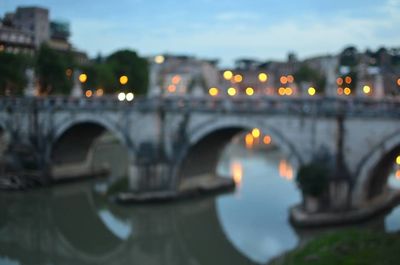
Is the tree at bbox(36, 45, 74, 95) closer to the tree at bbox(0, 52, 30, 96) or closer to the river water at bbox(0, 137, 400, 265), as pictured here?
the tree at bbox(0, 52, 30, 96)

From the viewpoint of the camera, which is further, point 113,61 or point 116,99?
point 113,61

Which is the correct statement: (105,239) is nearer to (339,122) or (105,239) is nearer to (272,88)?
(339,122)

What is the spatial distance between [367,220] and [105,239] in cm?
1029

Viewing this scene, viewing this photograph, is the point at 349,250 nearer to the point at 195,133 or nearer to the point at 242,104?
the point at 242,104

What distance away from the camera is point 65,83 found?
4678cm

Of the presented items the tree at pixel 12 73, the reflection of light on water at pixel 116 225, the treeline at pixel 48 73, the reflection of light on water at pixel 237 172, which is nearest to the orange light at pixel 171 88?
the treeline at pixel 48 73

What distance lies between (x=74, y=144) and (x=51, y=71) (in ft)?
53.9

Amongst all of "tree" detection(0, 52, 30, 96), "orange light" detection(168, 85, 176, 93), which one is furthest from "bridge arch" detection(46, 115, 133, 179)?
"orange light" detection(168, 85, 176, 93)

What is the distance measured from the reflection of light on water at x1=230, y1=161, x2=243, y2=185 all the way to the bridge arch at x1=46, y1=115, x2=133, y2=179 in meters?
6.33

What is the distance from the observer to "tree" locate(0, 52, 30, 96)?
44.6m

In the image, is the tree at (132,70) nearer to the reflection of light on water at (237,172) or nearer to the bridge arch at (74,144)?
the reflection of light on water at (237,172)

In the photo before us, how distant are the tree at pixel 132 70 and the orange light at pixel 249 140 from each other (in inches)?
486

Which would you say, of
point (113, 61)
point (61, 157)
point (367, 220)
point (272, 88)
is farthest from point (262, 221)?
point (272, 88)

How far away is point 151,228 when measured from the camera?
880 inches
